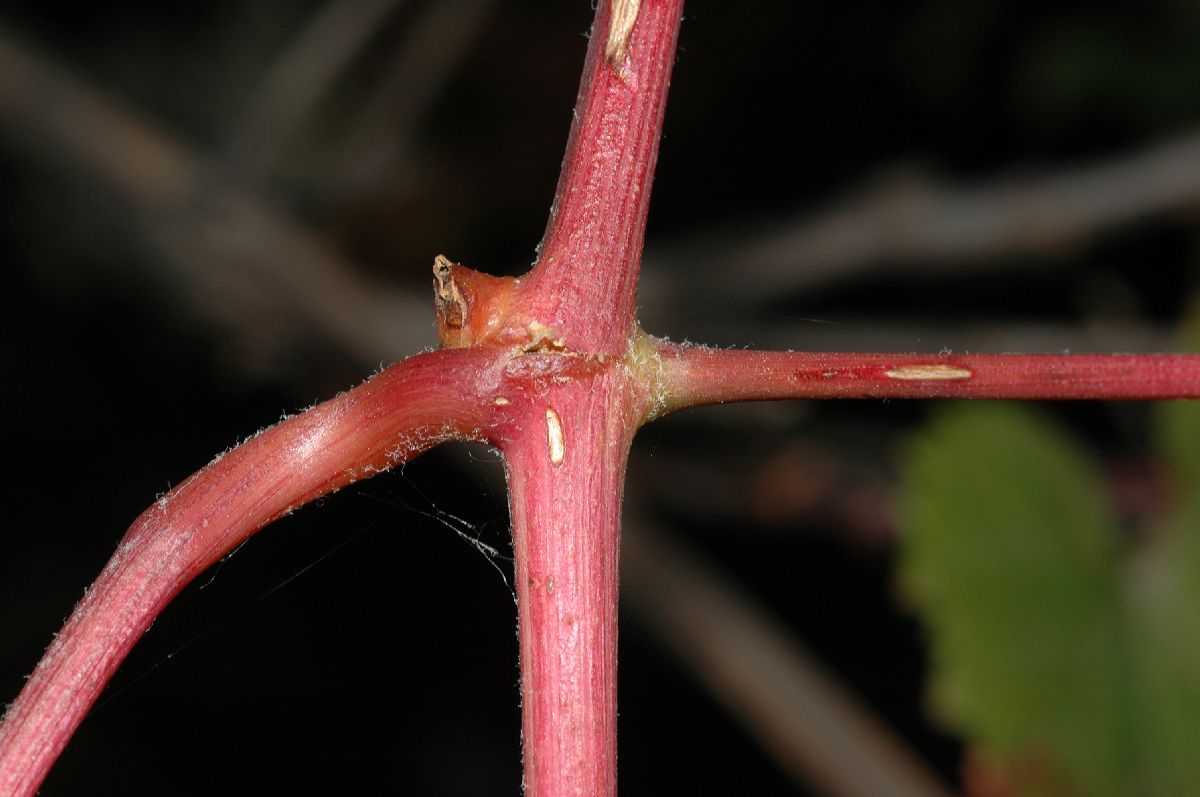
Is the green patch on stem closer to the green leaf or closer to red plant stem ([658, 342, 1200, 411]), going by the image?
the green leaf

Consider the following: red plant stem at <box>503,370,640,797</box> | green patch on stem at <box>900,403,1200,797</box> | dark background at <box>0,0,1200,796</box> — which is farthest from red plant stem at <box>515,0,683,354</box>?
dark background at <box>0,0,1200,796</box>

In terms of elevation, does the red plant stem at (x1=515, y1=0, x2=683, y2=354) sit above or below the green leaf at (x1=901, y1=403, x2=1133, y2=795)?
below

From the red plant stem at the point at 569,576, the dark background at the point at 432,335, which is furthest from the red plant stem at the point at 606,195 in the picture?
the dark background at the point at 432,335

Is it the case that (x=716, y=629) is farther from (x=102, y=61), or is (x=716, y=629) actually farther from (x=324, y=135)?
(x=102, y=61)

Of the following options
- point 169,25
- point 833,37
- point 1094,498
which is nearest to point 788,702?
point 1094,498

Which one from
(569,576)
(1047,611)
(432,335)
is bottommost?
(569,576)

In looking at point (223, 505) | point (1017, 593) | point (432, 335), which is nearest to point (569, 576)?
point (223, 505)

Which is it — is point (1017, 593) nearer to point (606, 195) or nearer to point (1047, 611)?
point (1047, 611)
